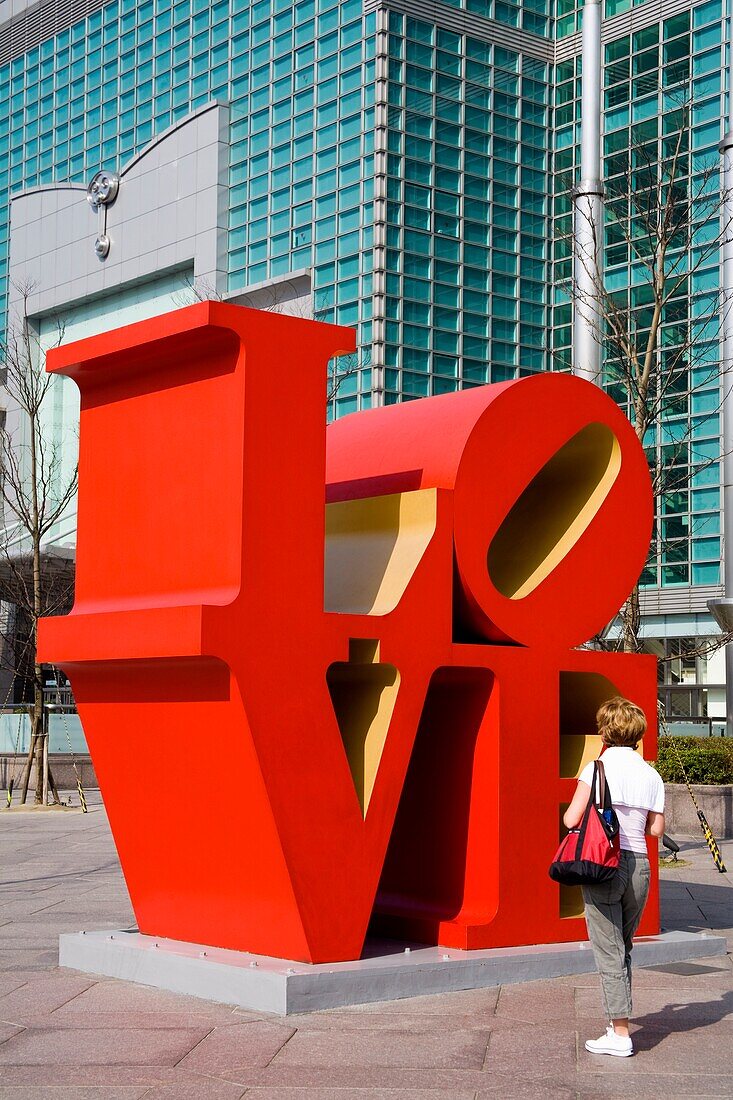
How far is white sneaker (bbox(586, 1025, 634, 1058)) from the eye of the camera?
6.87m

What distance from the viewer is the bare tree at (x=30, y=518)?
2395 cm

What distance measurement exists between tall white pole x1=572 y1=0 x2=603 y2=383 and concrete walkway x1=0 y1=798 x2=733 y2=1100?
31.7 ft

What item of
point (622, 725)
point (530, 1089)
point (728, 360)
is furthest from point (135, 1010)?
point (728, 360)

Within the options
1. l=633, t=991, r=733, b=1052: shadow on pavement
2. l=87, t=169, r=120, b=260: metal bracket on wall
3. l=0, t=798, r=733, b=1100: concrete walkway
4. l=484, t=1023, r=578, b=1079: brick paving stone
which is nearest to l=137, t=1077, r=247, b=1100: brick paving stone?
l=0, t=798, r=733, b=1100: concrete walkway

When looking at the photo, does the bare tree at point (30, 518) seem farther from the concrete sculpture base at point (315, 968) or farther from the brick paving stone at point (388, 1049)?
the brick paving stone at point (388, 1049)

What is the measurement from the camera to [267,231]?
155 ft

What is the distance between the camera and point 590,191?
17609 mm

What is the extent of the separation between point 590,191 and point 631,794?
12.0m

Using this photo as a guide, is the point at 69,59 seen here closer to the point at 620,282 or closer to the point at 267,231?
the point at 267,231

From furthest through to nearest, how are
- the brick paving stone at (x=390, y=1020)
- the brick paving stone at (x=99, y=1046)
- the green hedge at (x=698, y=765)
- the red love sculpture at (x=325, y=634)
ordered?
the green hedge at (x=698, y=765) → the red love sculpture at (x=325, y=634) → the brick paving stone at (x=390, y=1020) → the brick paving stone at (x=99, y=1046)

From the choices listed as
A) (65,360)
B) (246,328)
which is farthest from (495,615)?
(65,360)

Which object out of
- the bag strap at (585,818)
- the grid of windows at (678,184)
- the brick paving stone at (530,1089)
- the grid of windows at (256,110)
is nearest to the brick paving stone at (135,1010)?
the brick paving stone at (530,1089)

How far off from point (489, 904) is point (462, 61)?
4064 cm

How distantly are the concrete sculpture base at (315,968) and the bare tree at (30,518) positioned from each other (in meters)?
10.7
